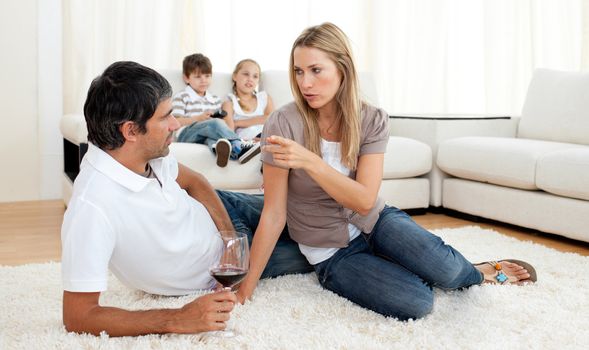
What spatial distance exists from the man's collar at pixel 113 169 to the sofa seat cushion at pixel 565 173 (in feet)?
7.28

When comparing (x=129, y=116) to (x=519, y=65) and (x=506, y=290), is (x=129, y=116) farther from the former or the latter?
(x=519, y=65)

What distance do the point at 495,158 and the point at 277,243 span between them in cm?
174

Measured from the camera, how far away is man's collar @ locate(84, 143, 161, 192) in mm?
1696

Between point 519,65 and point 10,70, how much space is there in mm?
3857

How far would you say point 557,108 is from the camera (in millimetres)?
4008

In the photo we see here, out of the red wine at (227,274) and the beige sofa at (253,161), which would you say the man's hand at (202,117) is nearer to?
the beige sofa at (253,161)

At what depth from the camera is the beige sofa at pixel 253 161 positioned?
338 centimetres

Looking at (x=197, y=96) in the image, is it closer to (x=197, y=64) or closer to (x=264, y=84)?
(x=197, y=64)

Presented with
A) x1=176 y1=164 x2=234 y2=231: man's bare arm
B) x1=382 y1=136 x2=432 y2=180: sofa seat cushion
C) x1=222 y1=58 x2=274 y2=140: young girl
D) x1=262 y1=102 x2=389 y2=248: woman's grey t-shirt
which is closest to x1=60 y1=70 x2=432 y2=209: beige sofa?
x1=382 y1=136 x2=432 y2=180: sofa seat cushion

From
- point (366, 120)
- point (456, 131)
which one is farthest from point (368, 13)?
point (366, 120)

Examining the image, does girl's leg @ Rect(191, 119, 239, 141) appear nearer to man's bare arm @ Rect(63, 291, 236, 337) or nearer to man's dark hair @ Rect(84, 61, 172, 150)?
man's dark hair @ Rect(84, 61, 172, 150)

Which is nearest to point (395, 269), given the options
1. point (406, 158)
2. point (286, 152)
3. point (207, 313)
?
point (286, 152)

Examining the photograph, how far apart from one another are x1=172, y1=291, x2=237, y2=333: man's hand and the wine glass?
45 millimetres

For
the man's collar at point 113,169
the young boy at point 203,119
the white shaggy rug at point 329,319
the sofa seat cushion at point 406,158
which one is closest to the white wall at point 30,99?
the young boy at point 203,119
